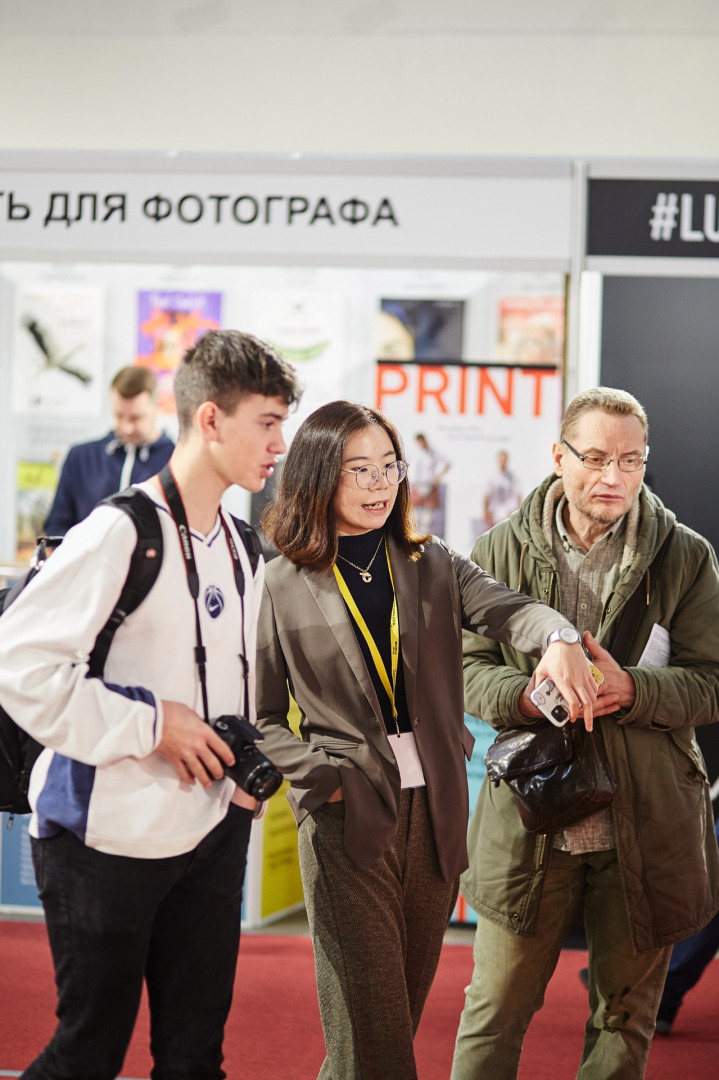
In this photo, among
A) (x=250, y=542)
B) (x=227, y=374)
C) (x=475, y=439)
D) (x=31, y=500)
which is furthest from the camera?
(x=31, y=500)

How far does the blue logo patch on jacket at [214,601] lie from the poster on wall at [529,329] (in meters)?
2.91

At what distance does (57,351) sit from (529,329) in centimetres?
202

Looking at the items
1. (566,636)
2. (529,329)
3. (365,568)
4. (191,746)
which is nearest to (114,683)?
(191,746)

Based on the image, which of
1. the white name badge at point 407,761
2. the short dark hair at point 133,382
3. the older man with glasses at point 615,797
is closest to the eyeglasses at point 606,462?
the older man with glasses at point 615,797

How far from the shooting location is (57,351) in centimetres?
482

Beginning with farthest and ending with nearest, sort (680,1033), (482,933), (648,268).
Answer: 1. (648,268)
2. (680,1033)
3. (482,933)

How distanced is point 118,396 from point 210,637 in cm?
297

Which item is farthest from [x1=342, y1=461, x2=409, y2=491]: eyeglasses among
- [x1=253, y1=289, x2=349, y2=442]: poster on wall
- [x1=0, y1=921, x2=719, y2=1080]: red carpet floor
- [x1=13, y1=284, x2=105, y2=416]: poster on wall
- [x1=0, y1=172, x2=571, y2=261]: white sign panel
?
[x1=13, y1=284, x2=105, y2=416]: poster on wall

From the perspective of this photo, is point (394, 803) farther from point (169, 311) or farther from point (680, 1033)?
point (169, 311)

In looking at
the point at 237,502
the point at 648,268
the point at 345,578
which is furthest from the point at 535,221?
the point at 345,578

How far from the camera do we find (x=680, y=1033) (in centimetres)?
339

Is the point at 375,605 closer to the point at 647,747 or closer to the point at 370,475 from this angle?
the point at 370,475

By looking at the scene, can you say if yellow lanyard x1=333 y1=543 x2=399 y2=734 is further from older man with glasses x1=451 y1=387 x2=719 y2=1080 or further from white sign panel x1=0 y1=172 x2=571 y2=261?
white sign panel x1=0 y1=172 x2=571 y2=261

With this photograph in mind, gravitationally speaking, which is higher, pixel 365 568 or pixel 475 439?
pixel 475 439
